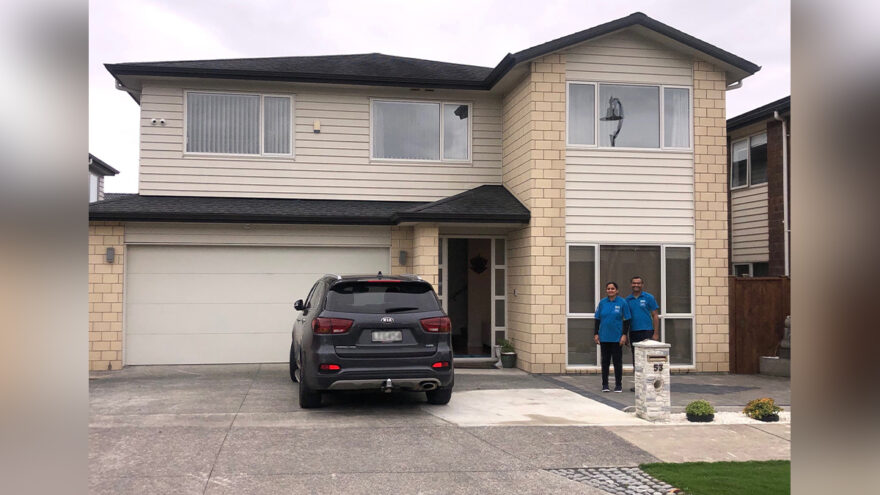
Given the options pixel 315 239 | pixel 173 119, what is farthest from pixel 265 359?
pixel 173 119

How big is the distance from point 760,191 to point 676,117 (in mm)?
5771

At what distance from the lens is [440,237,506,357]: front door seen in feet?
47.1

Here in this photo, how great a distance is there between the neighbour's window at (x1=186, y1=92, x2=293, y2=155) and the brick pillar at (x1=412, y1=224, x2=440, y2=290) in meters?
3.25

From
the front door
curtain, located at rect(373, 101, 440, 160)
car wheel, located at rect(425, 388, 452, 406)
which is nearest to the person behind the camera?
car wheel, located at rect(425, 388, 452, 406)

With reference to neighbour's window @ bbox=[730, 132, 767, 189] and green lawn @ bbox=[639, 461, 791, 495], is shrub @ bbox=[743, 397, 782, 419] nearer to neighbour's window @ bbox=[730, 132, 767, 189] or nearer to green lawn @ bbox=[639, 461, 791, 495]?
green lawn @ bbox=[639, 461, 791, 495]

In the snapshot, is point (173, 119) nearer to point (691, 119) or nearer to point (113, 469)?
point (113, 469)

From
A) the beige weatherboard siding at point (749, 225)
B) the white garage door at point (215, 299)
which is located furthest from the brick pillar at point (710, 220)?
the white garage door at point (215, 299)

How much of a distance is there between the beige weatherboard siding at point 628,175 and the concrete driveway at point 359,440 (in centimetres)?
355

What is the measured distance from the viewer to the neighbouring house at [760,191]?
16672mm

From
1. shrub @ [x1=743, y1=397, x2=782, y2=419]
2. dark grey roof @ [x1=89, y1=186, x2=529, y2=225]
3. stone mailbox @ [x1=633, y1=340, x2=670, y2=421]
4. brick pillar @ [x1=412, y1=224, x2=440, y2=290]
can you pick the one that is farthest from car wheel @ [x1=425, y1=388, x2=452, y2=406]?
dark grey roof @ [x1=89, y1=186, x2=529, y2=225]

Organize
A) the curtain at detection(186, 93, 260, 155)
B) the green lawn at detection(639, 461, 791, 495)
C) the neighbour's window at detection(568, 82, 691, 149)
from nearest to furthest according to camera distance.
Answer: the green lawn at detection(639, 461, 791, 495), the neighbour's window at detection(568, 82, 691, 149), the curtain at detection(186, 93, 260, 155)
